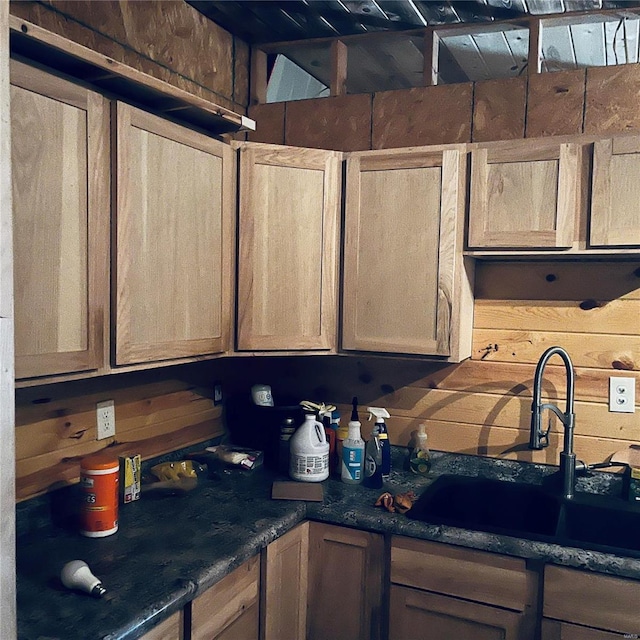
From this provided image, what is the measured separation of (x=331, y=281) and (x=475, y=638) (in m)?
1.15

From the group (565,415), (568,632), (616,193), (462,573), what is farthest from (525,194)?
(568,632)

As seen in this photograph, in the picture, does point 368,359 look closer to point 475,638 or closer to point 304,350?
point 304,350

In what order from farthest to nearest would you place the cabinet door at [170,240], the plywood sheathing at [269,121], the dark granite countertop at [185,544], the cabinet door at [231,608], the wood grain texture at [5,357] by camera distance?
the plywood sheathing at [269,121]
the cabinet door at [170,240]
the cabinet door at [231,608]
the dark granite countertop at [185,544]
the wood grain texture at [5,357]

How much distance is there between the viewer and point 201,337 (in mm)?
1883

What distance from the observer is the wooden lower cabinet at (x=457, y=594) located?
166 cm

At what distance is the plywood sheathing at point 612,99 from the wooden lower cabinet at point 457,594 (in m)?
1.39

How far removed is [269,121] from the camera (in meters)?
2.51

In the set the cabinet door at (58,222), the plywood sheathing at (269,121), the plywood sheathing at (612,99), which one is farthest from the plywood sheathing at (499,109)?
the cabinet door at (58,222)

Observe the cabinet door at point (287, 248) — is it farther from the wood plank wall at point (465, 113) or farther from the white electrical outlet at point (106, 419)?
the white electrical outlet at point (106, 419)

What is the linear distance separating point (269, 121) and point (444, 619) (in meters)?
1.88

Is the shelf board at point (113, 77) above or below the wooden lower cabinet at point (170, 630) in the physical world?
above

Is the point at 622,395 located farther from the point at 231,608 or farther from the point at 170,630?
the point at 170,630

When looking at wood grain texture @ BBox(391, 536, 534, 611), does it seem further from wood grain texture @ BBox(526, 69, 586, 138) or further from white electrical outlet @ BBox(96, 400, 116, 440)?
wood grain texture @ BBox(526, 69, 586, 138)

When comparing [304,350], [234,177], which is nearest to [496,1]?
[234,177]
